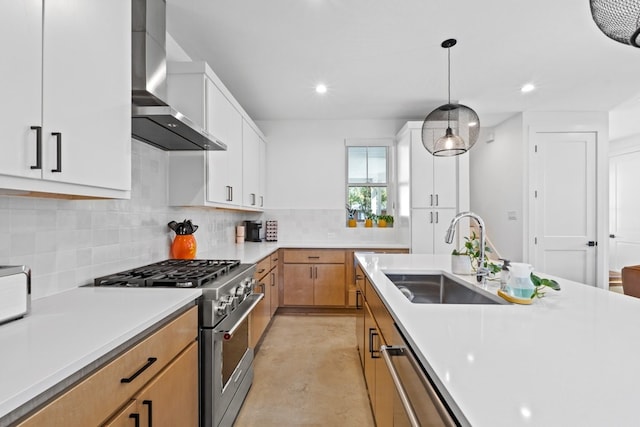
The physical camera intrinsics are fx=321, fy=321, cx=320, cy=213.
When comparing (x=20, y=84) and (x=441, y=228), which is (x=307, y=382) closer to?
(x=20, y=84)

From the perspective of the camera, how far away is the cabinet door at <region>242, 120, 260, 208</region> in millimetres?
3383

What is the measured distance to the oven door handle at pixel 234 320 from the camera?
5.36 ft

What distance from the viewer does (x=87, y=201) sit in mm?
1640

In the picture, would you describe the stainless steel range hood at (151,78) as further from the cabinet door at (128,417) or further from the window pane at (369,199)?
the window pane at (369,199)

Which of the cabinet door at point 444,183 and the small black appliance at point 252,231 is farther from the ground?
the cabinet door at point 444,183

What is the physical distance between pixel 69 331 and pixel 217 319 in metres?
0.70

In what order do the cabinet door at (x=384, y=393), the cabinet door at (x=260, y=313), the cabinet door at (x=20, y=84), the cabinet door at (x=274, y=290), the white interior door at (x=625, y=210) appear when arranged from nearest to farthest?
the cabinet door at (x=20, y=84) → the cabinet door at (x=384, y=393) → the cabinet door at (x=260, y=313) → the cabinet door at (x=274, y=290) → the white interior door at (x=625, y=210)

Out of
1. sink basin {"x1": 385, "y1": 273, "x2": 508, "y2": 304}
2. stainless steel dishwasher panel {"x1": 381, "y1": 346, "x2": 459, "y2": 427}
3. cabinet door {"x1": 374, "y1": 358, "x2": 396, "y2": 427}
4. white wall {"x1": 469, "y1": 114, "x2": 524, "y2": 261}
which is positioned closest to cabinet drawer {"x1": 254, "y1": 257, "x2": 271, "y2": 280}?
sink basin {"x1": 385, "y1": 273, "x2": 508, "y2": 304}

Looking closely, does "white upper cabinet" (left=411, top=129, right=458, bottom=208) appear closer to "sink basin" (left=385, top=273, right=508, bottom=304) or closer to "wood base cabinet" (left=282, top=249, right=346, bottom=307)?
"wood base cabinet" (left=282, top=249, right=346, bottom=307)

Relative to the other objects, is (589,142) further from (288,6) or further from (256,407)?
(256,407)

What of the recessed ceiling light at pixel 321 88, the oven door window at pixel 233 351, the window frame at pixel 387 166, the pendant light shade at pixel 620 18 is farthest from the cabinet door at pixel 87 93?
the window frame at pixel 387 166

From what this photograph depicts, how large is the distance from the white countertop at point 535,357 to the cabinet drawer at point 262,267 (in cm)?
176

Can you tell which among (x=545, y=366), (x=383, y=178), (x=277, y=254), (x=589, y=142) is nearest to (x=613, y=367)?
(x=545, y=366)

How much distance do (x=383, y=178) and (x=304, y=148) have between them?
124cm
